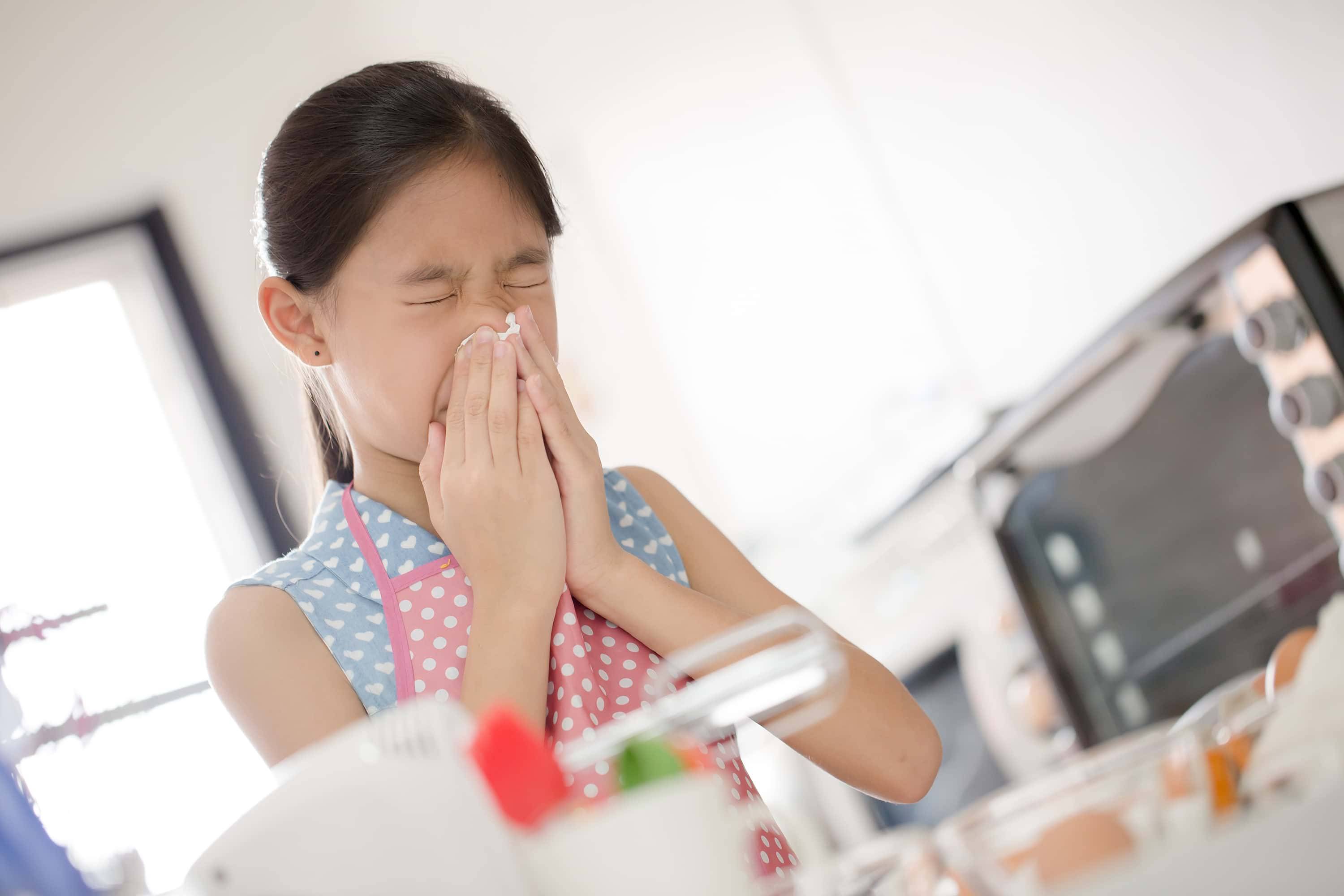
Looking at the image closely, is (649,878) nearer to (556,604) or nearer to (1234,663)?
(556,604)

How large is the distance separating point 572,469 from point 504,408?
6 cm

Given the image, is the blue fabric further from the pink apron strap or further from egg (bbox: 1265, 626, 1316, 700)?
egg (bbox: 1265, 626, 1316, 700)

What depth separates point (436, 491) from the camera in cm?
75

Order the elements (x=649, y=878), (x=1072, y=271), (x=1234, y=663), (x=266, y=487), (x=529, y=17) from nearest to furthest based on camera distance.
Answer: (x=649, y=878), (x=1234, y=663), (x=1072, y=271), (x=529, y=17), (x=266, y=487)

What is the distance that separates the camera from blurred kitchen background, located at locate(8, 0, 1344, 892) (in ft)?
4.93

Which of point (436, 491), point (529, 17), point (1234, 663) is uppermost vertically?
point (529, 17)

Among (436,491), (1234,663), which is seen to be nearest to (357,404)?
(436,491)

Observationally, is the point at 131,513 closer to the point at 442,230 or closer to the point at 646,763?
the point at 442,230

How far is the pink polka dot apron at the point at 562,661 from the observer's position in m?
0.71

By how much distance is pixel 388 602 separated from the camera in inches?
29.6

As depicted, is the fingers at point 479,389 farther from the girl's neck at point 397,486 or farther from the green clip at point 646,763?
the green clip at point 646,763

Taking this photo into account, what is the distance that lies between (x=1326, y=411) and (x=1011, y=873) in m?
0.85

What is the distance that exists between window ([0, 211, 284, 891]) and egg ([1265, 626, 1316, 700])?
217cm

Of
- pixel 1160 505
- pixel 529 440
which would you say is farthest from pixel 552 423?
pixel 1160 505
